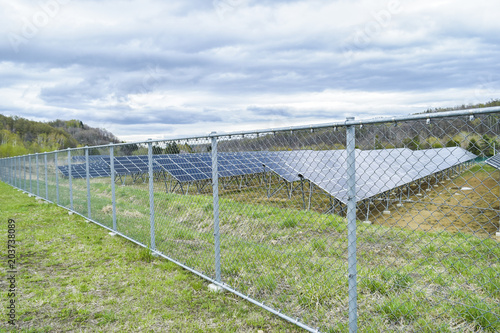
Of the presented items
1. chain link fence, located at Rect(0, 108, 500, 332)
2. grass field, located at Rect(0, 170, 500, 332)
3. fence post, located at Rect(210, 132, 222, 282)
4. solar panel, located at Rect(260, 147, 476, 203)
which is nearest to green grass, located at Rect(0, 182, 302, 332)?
grass field, located at Rect(0, 170, 500, 332)

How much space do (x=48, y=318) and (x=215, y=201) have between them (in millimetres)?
2286

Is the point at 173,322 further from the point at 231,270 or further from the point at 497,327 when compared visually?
the point at 497,327

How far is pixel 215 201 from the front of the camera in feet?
12.5

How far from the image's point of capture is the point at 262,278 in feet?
13.7

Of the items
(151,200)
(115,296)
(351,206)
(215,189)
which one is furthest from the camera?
(151,200)

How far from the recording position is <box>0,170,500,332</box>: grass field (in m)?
3.20

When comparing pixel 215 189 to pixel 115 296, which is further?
pixel 115 296

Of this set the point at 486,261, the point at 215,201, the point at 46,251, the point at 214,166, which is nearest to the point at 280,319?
the point at 215,201

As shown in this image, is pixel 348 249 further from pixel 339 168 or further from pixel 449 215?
pixel 449 215

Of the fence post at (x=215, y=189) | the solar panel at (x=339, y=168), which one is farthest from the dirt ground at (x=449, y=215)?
the fence post at (x=215, y=189)

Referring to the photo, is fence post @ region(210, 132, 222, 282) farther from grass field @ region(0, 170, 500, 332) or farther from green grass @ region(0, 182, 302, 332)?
green grass @ region(0, 182, 302, 332)

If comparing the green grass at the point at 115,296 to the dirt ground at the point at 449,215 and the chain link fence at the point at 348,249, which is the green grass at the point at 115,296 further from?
the dirt ground at the point at 449,215

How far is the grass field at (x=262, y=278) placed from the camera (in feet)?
10.5

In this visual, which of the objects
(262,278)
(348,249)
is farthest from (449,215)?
(348,249)
